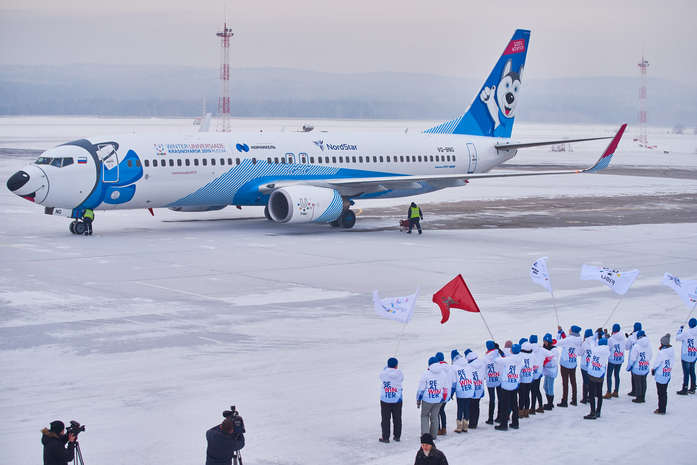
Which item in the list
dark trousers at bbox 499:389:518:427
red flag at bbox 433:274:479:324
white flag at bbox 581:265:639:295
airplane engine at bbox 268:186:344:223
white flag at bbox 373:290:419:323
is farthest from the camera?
airplane engine at bbox 268:186:344:223

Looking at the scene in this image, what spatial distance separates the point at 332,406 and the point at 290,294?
8.38 meters

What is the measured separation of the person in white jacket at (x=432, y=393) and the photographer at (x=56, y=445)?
4657 mm

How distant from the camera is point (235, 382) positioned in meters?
15.1

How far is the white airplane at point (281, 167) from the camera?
3125 cm

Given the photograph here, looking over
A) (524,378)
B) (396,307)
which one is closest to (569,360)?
(524,378)

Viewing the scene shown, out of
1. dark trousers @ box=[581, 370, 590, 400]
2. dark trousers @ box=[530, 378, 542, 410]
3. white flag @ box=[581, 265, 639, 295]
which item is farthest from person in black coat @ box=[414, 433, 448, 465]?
white flag @ box=[581, 265, 639, 295]

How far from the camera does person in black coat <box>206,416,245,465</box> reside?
35.0 feet

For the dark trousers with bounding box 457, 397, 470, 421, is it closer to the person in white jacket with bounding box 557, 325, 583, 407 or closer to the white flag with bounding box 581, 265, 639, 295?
the person in white jacket with bounding box 557, 325, 583, 407

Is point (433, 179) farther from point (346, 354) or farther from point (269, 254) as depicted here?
point (346, 354)

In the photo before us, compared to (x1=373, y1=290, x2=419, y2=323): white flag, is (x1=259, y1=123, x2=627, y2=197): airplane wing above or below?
above

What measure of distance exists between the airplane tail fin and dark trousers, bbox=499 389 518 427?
2777 cm

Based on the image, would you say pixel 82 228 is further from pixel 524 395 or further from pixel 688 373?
pixel 688 373

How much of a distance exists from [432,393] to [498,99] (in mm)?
29949

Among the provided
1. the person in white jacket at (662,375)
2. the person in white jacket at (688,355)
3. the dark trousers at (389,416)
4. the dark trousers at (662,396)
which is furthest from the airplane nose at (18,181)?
the dark trousers at (662,396)
